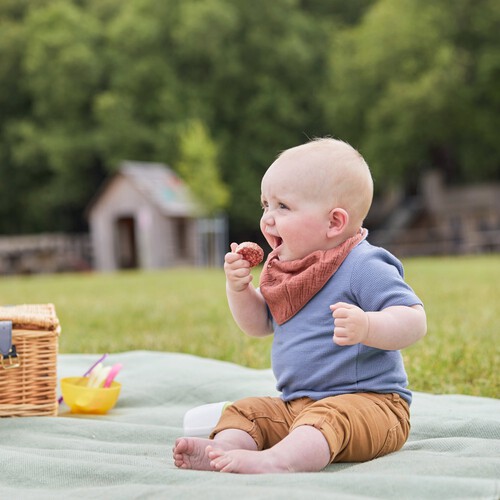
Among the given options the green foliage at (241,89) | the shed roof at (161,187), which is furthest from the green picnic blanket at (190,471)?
the green foliage at (241,89)

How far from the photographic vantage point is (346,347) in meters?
2.24

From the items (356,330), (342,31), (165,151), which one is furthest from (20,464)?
(342,31)

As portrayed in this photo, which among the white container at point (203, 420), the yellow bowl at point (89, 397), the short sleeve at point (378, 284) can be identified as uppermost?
the short sleeve at point (378, 284)

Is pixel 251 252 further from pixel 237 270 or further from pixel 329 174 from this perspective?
pixel 329 174

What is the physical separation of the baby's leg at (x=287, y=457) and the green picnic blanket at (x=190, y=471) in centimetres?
4

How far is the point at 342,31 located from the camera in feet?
81.4

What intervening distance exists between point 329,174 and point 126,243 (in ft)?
66.5

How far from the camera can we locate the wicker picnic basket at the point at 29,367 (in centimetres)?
286

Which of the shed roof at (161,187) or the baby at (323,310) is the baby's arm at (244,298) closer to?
the baby at (323,310)

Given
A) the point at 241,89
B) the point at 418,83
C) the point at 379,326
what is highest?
the point at 241,89

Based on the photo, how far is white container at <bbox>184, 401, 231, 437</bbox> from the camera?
2.48 meters

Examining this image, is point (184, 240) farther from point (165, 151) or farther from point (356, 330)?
point (356, 330)

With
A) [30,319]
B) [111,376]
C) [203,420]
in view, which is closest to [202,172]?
[111,376]

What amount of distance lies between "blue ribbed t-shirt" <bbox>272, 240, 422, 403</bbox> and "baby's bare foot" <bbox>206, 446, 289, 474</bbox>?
30 centimetres
